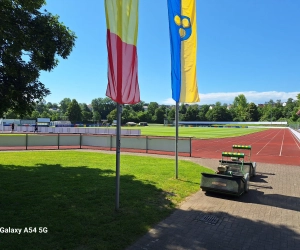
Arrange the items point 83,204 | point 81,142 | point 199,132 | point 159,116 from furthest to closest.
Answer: point 159,116 → point 199,132 → point 81,142 → point 83,204

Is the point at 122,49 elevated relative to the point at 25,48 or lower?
lower

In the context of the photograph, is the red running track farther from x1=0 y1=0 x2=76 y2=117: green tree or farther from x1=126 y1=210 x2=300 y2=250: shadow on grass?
x1=0 y1=0 x2=76 y2=117: green tree

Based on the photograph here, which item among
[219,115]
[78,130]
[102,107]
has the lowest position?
[78,130]

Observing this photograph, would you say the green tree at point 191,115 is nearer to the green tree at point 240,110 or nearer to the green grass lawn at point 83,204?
the green tree at point 240,110

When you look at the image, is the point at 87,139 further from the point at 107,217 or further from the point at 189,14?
the point at 107,217

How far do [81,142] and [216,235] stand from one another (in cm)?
1888

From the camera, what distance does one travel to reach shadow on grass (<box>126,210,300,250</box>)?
170 inches

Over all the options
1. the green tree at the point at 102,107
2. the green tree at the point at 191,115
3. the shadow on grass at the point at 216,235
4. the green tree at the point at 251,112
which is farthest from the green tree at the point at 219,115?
the shadow on grass at the point at 216,235

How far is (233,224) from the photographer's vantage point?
534cm

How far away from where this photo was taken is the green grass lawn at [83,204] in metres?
4.37

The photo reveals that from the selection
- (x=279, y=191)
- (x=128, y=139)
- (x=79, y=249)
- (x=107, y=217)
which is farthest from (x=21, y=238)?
(x=128, y=139)

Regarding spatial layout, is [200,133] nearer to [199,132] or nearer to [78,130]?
[199,132]

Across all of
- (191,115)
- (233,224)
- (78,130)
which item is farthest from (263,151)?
(191,115)

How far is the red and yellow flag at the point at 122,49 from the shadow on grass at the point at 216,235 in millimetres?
3063
